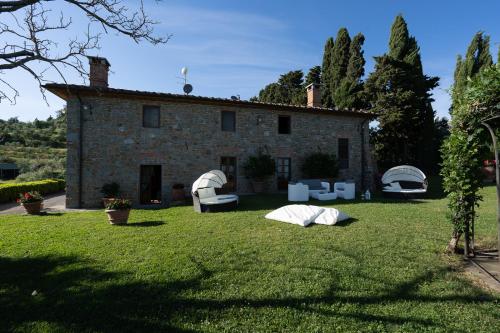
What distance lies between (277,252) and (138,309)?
2.49m

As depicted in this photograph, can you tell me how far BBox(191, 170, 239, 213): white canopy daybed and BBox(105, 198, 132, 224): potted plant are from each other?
7.81ft

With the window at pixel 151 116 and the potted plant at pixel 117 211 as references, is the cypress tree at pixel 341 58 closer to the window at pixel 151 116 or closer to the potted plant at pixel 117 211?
the window at pixel 151 116

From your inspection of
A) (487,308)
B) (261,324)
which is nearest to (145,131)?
(261,324)

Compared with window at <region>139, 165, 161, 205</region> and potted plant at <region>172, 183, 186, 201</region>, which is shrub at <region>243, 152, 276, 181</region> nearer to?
potted plant at <region>172, 183, 186, 201</region>

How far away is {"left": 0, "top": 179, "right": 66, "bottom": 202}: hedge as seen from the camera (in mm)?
12197

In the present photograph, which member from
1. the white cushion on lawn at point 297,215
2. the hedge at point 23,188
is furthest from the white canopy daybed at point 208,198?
the hedge at point 23,188

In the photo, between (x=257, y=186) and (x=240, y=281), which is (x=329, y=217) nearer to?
(x=240, y=281)

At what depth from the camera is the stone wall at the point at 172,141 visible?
10.2m

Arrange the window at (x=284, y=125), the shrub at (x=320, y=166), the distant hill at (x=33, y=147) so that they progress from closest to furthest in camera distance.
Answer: the shrub at (x=320, y=166) → the window at (x=284, y=125) → the distant hill at (x=33, y=147)

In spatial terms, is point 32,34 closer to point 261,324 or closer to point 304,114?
point 261,324

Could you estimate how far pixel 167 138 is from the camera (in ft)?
37.2

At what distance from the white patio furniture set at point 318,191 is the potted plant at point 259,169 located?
5.63ft

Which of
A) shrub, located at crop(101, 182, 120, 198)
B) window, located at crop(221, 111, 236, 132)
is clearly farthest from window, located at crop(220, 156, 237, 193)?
shrub, located at crop(101, 182, 120, 198)

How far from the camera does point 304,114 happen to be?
14.0 metres
